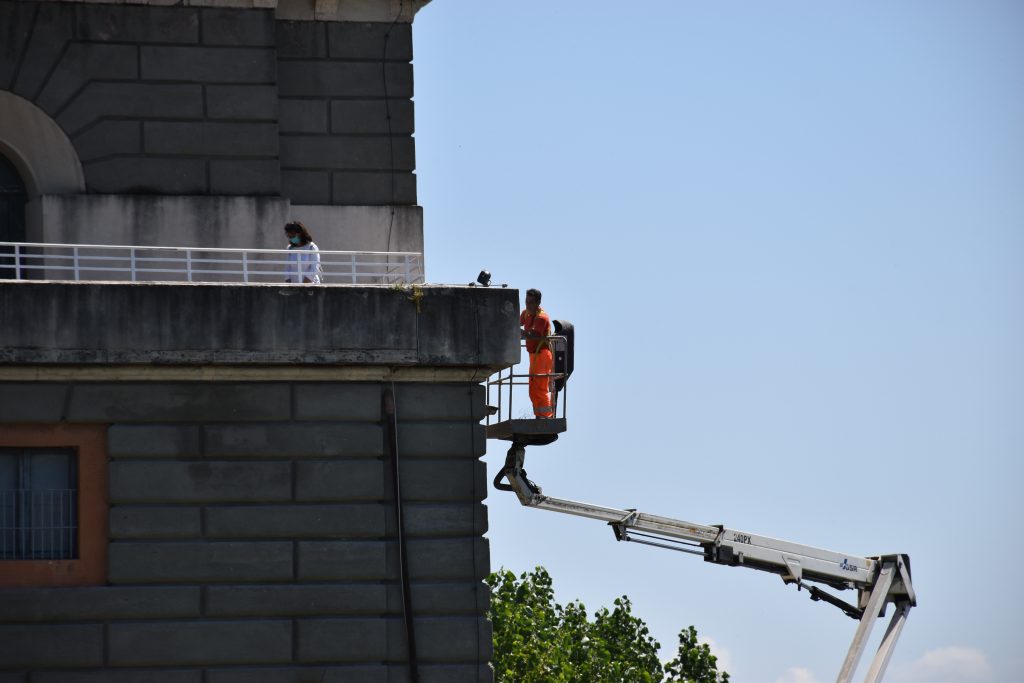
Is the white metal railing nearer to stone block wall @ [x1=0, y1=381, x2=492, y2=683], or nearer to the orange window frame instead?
stone block wall @ [x1=0, y1=381, x2=492, y2=683]

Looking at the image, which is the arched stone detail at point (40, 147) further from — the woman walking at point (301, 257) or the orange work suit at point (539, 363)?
the orange work suit at point (539, 363)

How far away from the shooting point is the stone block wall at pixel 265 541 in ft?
68.5

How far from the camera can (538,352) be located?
79.5ft

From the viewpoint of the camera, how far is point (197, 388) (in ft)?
70.8

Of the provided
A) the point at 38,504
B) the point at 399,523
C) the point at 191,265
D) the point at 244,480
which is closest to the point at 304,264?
the point at 191,265

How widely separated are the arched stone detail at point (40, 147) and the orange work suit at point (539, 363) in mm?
6605

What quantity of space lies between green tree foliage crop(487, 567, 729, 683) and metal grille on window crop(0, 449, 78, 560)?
3248 centimetres

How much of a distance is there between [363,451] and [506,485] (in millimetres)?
3737

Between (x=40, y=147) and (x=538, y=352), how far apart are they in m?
7.63

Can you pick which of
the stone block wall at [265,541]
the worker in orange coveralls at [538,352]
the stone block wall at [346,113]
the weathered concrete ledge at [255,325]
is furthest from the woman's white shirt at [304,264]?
the worker in orange coveralls at [538,352]

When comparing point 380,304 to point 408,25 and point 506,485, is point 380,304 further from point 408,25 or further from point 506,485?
point 408,25

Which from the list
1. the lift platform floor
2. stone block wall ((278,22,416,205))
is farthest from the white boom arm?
stone block wall ((278,22,416,205))

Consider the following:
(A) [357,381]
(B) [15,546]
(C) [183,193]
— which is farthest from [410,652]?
(C) [183,193]

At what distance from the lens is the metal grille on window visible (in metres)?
21.3
